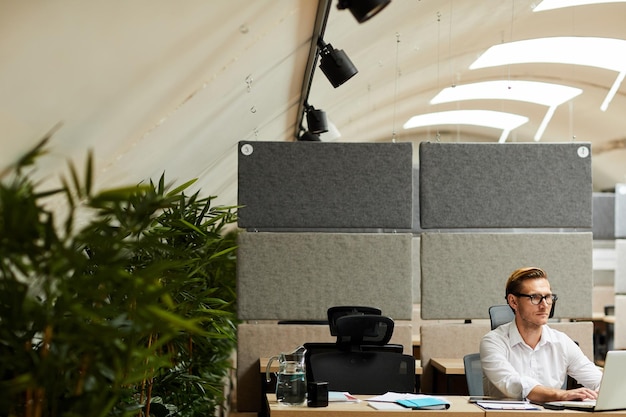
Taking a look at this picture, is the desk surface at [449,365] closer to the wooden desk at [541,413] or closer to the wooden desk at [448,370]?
the wooden desk at [448,370]

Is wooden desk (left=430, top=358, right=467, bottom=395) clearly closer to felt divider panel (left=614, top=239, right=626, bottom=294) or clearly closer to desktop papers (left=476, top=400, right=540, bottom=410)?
desktop papers (left=476, top=400, right=540, bottom=410)

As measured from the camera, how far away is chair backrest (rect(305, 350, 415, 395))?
14.0 ft

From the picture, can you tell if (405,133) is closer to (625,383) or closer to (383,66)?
(383,66)

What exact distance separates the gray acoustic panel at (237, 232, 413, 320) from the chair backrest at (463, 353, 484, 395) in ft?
2.55

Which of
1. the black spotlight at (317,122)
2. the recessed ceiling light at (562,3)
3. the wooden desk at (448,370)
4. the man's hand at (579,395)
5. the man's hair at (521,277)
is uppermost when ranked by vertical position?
the recessed ceiling light at (562,3)

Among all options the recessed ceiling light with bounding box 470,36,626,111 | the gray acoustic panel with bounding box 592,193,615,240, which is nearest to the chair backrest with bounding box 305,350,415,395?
the recessed ceiling light with bounding box 470,36,626,111

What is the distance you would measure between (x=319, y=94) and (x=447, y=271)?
4.05 metres

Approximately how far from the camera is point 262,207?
5.27 metres

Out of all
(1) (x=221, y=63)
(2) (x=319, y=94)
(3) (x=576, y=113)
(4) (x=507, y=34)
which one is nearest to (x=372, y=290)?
(1) (x=221, y=63)

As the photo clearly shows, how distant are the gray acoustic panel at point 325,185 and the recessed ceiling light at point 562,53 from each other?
4896 millimetres

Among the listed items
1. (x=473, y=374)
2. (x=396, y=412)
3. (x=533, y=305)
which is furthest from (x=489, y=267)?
(x=396, y=412)

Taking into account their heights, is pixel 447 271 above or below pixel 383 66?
below

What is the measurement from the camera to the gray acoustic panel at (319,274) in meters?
5.27

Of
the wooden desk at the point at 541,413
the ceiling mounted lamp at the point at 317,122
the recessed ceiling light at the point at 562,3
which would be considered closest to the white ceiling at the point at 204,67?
the recessed ceiling light at the point at 562,3
